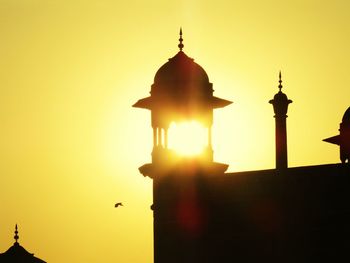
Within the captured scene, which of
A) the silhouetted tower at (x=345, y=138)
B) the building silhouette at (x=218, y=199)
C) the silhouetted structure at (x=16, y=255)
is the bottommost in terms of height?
the silhouetted structure at (x=16, y=255)

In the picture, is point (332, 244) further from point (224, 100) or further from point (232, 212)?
point (224, 100)

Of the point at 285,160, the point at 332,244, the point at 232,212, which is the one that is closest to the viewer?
the point at 332,244

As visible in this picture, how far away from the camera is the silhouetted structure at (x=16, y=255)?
140ft

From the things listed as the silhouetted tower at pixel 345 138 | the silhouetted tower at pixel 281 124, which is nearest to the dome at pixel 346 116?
the silhouetted tower at pixel 345 138

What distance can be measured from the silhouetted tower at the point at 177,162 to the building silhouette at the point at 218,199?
28 mm

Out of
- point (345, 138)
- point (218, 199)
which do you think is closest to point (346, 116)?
point (345, 138)

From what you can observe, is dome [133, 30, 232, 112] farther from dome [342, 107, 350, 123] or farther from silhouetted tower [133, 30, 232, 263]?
dome [342, 107, 350, 123]

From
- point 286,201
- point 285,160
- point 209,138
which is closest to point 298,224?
point 286,201

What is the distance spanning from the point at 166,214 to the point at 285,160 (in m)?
8.13

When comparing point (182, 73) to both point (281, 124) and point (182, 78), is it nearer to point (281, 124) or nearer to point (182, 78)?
point (182, 78)

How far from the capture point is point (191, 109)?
31.1 m

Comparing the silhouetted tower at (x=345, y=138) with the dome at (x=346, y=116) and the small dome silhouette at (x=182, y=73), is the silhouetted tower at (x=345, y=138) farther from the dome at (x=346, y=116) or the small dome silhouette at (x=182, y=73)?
the small dome silhouette at (x=182, y=73)

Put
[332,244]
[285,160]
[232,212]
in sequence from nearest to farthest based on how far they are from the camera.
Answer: [332,244] < [232,212] < [285,160]

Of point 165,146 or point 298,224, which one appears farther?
point 165,146
